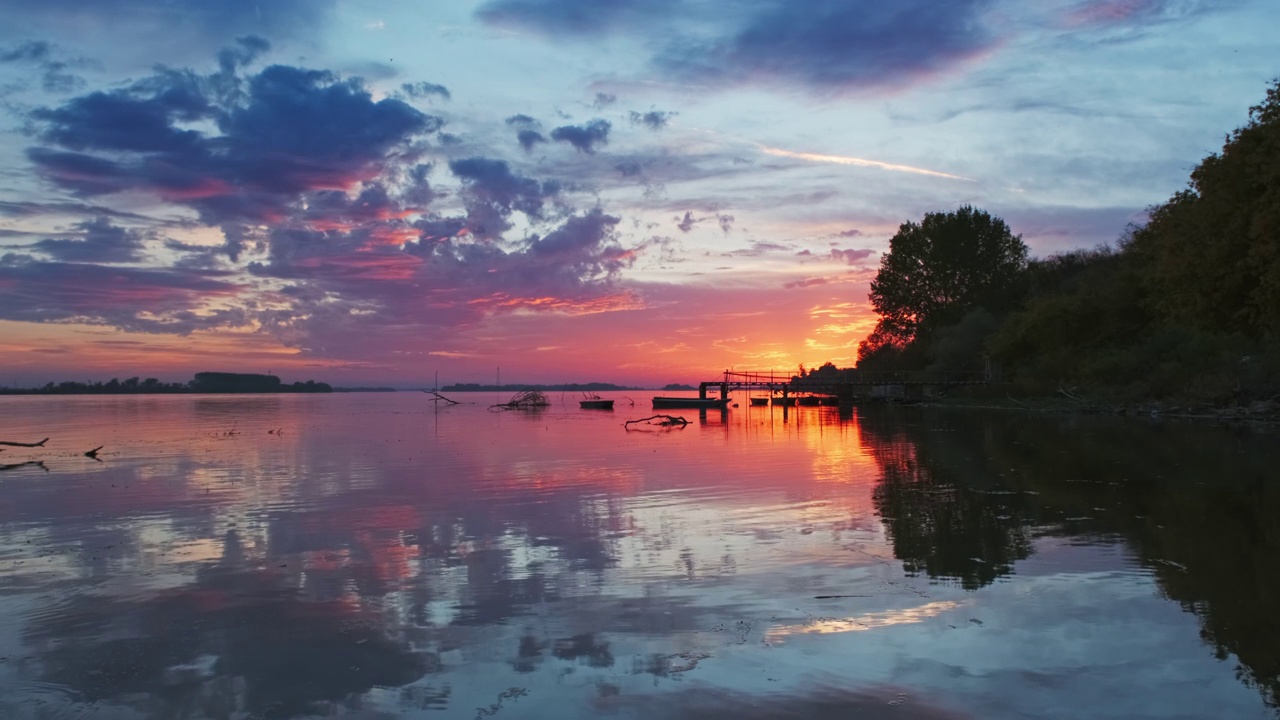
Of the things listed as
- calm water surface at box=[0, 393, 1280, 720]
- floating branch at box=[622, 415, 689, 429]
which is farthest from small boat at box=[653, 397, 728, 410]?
calm water surface at box=[0, 393, 1280, 720]

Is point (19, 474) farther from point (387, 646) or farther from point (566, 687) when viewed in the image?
point (566, 687)

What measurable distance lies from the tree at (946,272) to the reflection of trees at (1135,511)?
64.6 m

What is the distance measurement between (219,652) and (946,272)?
94101mm

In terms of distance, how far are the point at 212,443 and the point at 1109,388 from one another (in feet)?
167

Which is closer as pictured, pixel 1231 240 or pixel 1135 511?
pixel 1135 511

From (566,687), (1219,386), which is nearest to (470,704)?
(566,687)

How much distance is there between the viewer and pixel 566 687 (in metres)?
7.19

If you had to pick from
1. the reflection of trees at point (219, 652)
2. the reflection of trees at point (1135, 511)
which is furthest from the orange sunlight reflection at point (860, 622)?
the reflection of trees at point (219, 652)

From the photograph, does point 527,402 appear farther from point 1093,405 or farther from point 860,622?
point 860,622

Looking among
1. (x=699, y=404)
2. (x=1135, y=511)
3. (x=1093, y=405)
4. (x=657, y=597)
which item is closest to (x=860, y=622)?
(x=657, y=597)

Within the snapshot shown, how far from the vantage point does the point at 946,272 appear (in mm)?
93500

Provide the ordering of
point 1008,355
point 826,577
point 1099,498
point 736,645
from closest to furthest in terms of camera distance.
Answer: point 736,645 → point 826,577 → point 1099,498 → point 1008,355

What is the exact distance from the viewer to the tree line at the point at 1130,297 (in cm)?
4044

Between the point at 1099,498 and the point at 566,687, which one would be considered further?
the point at 1099,498
